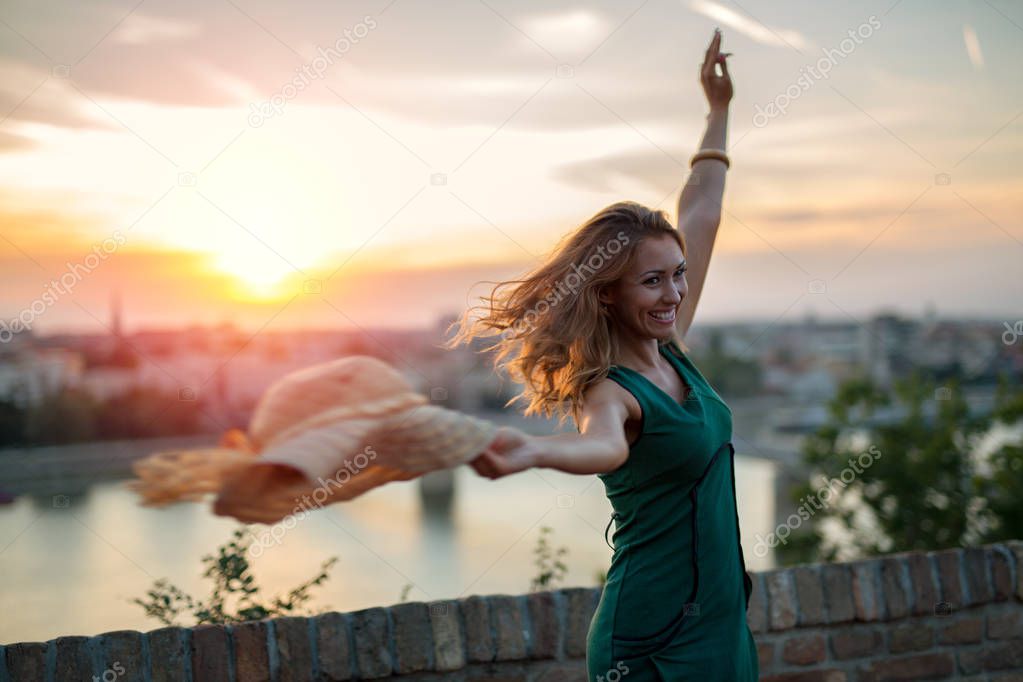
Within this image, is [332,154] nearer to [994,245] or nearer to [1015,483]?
[1015,483]

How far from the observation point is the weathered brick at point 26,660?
6.38 ft

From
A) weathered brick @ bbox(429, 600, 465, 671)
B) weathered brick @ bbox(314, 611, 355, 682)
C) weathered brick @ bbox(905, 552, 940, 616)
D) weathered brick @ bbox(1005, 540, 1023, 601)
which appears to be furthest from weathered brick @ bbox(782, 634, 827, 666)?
weathered brick @ bbox(314, 611, 355, 682)

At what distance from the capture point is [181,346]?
6.12m

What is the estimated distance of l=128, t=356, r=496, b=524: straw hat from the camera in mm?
989

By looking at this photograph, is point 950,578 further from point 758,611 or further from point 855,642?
point 758,611

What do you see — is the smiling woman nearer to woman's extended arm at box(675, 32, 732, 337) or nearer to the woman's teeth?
the woman's teeth

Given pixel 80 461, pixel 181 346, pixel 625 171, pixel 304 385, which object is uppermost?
pixel 625 171

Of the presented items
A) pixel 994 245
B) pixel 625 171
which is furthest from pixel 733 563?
pixel 994 245

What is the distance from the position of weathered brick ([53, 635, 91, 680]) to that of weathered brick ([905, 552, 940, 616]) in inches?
85.8

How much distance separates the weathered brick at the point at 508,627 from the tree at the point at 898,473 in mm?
5567

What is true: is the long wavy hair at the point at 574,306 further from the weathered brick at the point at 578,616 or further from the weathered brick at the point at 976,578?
the weathered brick at the point at 976,578

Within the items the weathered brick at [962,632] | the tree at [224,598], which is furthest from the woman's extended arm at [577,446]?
the weathered brick at [962,632]

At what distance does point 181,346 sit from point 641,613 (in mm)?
5218

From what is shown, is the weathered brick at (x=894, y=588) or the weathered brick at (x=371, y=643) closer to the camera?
the weathered brick at (x=371, y=643)
